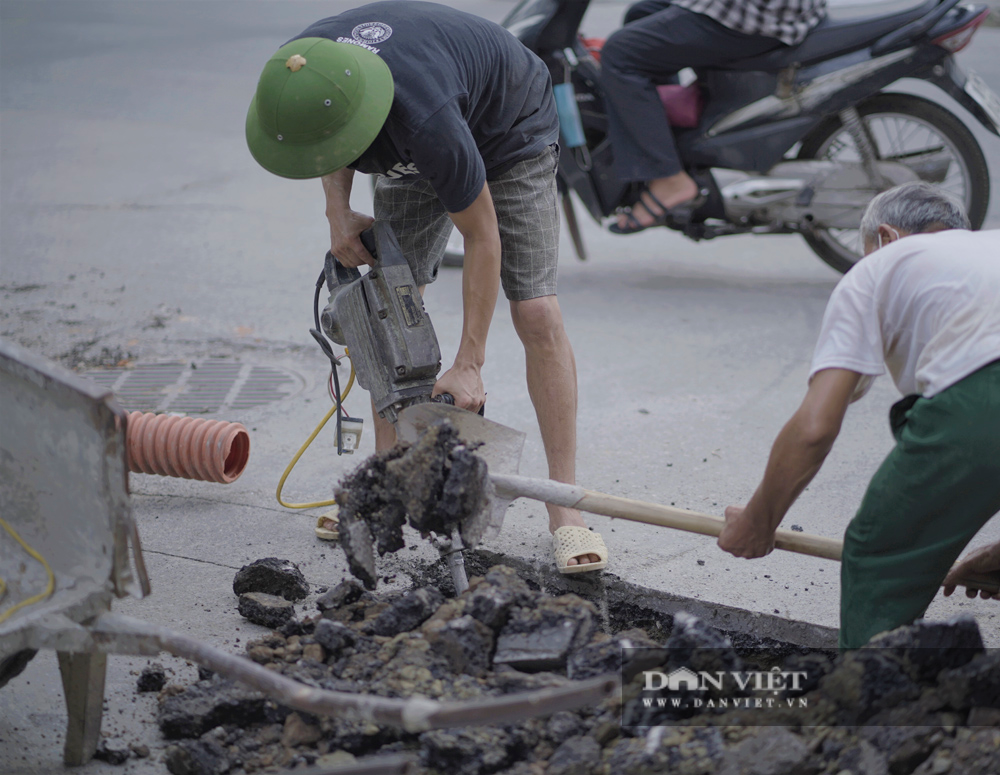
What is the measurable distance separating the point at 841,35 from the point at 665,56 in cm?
86

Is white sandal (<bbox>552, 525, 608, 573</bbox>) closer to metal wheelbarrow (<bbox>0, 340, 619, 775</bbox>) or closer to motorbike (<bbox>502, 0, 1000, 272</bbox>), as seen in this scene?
metal wheelbarrow (<bbox>0, 340, 619, 775</bbox>)

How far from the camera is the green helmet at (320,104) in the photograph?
2.25 meters

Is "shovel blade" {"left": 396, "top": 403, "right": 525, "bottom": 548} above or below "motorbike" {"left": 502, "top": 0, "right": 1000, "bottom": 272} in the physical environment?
below

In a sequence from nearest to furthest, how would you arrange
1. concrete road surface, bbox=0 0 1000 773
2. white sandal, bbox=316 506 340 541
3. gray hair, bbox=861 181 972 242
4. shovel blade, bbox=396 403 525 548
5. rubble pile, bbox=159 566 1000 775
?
rubble pile, bbox=159 566 1000 775 < gray hair, bbox=861 181 972 242 < shovel blade, bbox=396 403 525 548 < concrete road surface, bbox=0 0 1000 773 < white sandal, bbox=316 506 340 541

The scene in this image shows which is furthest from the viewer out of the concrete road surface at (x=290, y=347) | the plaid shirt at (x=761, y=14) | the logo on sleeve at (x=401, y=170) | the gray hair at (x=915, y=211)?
the plaid shirt at (x=761, y=14)

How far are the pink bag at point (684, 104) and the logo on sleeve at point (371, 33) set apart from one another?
263 cm

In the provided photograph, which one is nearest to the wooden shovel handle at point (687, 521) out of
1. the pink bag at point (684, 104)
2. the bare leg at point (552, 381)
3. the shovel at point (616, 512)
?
the shovel at point (616, 512)

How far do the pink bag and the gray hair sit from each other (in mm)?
2838

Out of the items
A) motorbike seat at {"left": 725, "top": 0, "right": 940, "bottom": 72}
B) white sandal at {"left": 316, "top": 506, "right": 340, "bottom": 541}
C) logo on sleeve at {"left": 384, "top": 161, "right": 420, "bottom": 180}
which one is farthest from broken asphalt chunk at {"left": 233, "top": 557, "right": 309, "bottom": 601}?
motorbike seat at {"left": 725, "top": 0, "right": 940, "bottom": 72}

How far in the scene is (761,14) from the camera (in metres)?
4.38

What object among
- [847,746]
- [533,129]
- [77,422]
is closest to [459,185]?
[533,129]

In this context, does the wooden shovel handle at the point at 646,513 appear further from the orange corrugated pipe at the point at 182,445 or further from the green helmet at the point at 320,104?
the orange corrugated pipe at the point at 182,445

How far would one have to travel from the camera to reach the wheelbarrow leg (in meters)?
1.92

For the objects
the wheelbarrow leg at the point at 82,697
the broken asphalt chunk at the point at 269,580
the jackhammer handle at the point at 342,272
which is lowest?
the broken asphalt chunk at the point at 269,580
